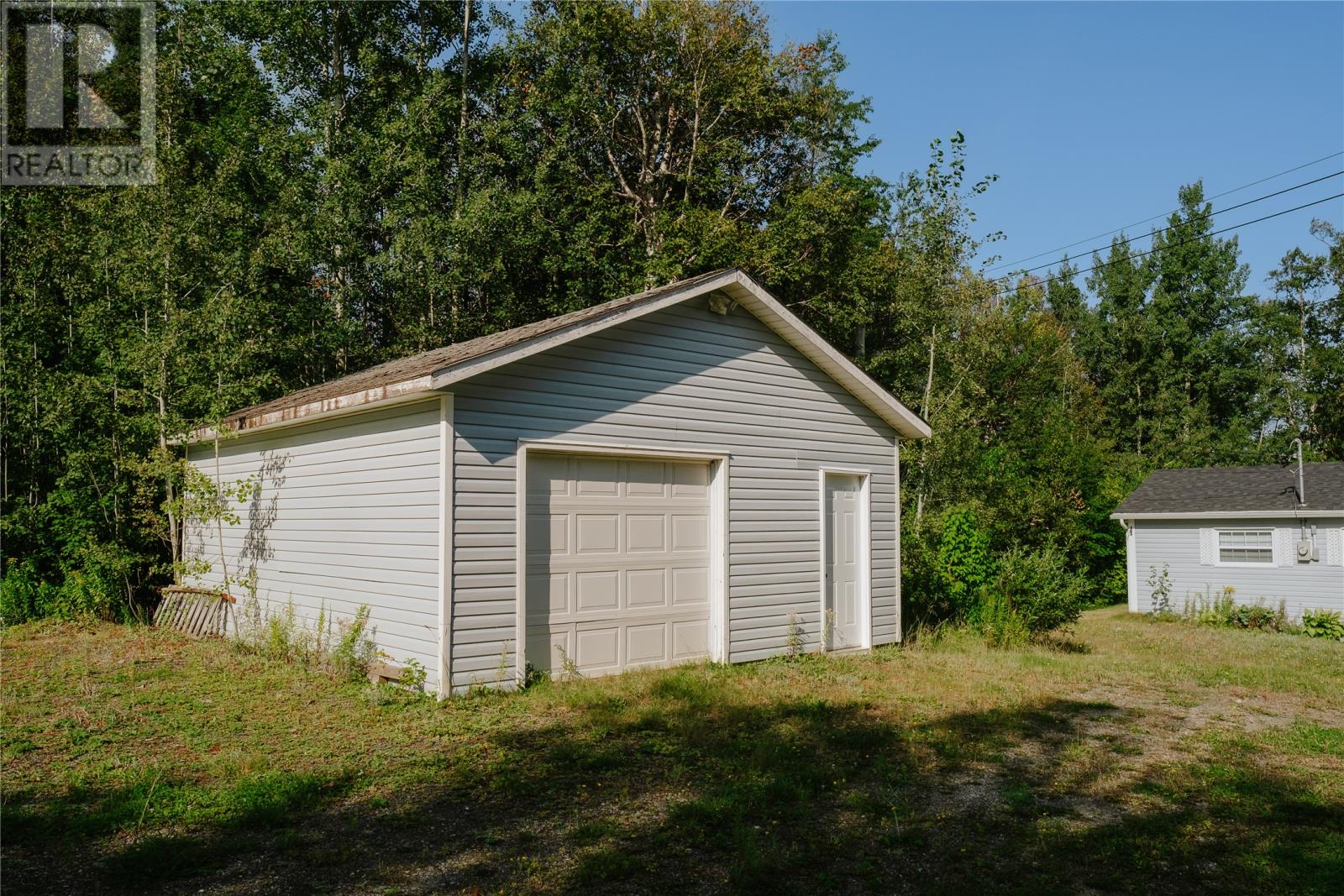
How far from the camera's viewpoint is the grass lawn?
4551 mm

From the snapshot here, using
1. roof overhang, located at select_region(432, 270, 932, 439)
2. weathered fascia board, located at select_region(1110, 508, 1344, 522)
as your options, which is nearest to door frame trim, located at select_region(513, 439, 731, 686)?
roof overhang, located at select_region(432, 270, 932, 439)

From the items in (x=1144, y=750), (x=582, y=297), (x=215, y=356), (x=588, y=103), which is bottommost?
(x=1144, y=750)

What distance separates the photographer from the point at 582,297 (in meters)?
21.0

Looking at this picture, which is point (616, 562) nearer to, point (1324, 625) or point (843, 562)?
point (843, 562)

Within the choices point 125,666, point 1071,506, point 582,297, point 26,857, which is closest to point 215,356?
point 125,666

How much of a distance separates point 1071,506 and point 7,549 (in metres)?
22.3

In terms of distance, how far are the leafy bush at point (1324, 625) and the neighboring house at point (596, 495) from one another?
473 inches

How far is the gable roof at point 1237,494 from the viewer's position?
765 inches

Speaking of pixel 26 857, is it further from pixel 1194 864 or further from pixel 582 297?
pixel 582 297

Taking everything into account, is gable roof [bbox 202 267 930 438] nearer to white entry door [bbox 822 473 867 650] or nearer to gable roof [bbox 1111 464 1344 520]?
white entry door [bbox 822 473 867 650]

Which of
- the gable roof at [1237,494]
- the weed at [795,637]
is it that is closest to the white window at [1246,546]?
the gable roof at [1237,494]

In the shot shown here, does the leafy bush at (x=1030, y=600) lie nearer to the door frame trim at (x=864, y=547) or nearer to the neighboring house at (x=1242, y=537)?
the door frame trim at (x=864, y=547)

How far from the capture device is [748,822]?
5289 mm

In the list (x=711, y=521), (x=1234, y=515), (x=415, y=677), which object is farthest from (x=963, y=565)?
(x=1234, y=515)
